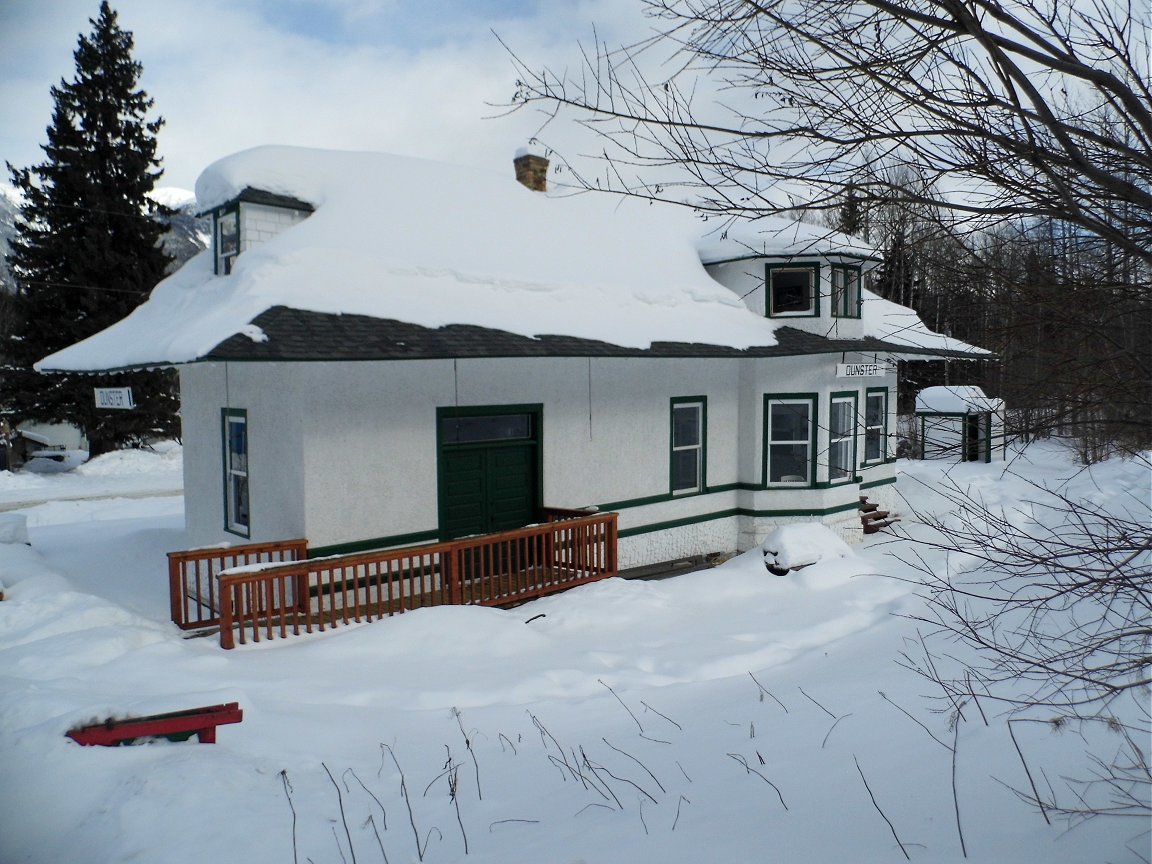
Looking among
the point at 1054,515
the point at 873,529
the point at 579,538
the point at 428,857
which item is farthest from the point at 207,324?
the point at 1054,515

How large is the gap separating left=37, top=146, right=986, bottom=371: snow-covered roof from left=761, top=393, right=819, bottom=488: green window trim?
1489 mm

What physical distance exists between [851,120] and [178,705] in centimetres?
599

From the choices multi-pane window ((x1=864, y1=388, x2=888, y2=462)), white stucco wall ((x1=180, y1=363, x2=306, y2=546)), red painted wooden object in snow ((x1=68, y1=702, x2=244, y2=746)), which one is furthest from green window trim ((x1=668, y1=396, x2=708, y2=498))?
red painted wooden object in snow ((x1=68, y1=702, x2=244, y2=746))

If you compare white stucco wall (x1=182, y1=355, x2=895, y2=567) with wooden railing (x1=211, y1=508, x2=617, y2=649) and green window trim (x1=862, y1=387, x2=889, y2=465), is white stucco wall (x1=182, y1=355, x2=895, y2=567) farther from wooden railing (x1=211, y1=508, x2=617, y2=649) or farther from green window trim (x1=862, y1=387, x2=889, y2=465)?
wooden railing (x1=211, y1=508, x2=617, y2=649)

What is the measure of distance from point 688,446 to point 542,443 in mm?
3531

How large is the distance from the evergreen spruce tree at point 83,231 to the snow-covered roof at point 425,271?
17158mm

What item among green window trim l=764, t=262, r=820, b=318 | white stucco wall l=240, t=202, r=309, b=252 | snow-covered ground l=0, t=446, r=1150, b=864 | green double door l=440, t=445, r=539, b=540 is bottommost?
snow-covered ground l=0, t=446, r=1150, b=864

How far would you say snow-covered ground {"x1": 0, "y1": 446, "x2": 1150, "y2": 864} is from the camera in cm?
401

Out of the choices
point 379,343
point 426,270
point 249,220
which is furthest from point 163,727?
point 249,220

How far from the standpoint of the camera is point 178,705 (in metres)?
5.87

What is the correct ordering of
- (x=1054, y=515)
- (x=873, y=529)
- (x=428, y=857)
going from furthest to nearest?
(x=873, y=529)
(x=1054, y=515)
(x=428, y=857)

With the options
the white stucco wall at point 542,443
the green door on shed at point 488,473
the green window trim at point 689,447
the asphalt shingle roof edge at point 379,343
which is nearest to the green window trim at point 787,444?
the white stucco wall at point 542,443

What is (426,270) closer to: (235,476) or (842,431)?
(235,476)

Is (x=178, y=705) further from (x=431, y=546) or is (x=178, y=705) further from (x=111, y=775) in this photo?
(x=431, y=546)
